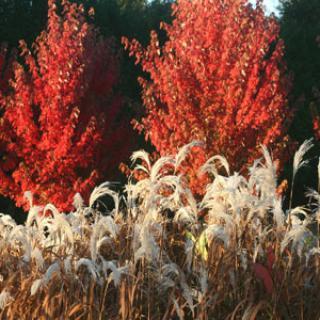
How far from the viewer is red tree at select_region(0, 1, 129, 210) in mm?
14773

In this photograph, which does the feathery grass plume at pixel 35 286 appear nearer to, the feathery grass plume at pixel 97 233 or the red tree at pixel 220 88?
the feathery grass plume at pixel 97 233

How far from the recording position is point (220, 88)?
1338cm

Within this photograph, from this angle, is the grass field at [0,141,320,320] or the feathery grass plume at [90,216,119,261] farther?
the grass field at [0,141,320,320]

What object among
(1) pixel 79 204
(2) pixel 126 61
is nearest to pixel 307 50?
(2) pixel 126 61

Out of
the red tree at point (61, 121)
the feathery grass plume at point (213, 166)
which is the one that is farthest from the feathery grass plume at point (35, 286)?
the red tree at point (61, 121)

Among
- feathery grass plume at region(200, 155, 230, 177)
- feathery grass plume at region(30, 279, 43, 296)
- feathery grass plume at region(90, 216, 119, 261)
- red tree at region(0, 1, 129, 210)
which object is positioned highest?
red tree at region(0, 1, 129, 210)

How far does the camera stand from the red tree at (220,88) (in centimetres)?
1337

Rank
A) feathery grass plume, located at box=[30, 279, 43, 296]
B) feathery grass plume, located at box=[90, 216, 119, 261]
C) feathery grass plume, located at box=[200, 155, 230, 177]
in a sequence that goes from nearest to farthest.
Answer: feathery grass plume, located at box=[30, 279, 43, 296] < feathery grass plume, located at box=[90, 216, 119, 261] < feathery grass plume, located at box=[200, 155, 230, 177]

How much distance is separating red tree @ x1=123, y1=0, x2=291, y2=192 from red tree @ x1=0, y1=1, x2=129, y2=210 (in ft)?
5.90

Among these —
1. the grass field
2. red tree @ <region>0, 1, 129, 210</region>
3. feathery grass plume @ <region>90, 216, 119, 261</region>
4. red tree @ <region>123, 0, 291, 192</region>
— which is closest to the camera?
feathery grass plume @ <region>90, 216, 119, 261</region>

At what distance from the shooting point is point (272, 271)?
17.2 feet

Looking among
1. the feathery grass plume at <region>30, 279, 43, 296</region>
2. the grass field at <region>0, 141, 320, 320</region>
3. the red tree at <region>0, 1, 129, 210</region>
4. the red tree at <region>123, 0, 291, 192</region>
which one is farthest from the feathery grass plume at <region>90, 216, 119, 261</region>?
the red tree at <region>0, 1, 129, 210</region>

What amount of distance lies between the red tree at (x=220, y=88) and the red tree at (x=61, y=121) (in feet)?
5.90

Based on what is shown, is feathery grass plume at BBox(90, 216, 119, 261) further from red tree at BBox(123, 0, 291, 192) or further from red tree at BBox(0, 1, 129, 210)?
red tree at BBox(0, 1, 129, 210)
